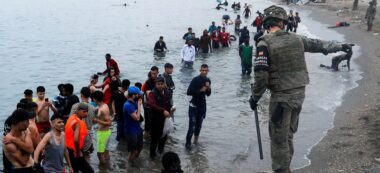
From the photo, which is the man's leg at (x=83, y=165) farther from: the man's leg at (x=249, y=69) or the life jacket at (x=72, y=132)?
the man's leg at (x=249, y=69)

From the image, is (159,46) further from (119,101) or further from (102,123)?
(102,123)

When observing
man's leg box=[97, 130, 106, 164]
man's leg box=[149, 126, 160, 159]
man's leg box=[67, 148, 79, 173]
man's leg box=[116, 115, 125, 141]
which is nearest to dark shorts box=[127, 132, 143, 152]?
man's leg box=[149, 126, 160, 159]

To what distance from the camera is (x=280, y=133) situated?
653 cm

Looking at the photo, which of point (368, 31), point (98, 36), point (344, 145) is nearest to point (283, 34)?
point (344, 145)

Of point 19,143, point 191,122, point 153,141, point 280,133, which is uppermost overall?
point 19,143

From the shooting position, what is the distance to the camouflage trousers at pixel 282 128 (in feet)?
21.2

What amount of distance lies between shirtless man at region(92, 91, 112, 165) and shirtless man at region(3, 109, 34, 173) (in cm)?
272

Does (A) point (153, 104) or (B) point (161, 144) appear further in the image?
(B) point (161, 144)

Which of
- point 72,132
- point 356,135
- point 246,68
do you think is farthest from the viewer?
point 246,68

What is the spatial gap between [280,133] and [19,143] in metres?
3.51

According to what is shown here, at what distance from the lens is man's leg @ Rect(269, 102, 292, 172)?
6474mm

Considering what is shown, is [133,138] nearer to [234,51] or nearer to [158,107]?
[158,107]

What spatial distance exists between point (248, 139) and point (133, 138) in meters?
3.57

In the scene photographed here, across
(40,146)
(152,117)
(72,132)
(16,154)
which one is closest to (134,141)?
(152,117)
